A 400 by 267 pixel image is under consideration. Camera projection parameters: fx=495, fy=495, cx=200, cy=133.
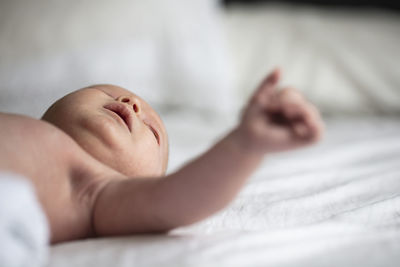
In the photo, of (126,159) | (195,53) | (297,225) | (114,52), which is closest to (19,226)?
(126,159)

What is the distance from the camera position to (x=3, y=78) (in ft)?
4.14

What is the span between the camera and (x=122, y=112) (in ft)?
2.29

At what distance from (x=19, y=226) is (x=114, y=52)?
0.96 m

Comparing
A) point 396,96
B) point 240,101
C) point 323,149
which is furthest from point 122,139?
point 396,96

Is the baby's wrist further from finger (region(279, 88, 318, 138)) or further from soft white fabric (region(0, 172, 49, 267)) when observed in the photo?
soft white fabric (region(0, 172, 49, 267))

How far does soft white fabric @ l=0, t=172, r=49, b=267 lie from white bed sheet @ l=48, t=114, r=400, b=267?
4 centimetres

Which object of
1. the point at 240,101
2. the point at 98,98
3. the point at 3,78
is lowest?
the point at 240,101

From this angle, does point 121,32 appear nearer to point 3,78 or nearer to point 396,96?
point 3,78

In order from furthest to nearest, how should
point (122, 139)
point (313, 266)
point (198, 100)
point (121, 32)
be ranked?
point (198, 100) < point (121, 32) < point (122, 139) < point (313, 266)

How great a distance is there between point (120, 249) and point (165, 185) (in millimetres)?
79

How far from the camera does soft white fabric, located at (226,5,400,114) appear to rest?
1.50 m

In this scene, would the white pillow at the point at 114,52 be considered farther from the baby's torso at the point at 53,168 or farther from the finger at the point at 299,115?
the finger at the point at 299,115

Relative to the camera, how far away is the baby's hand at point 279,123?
0.45 metres

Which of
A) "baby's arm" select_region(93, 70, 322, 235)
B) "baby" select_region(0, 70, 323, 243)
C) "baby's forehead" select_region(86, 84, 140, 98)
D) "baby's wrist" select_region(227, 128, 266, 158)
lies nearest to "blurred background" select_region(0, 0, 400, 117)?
"baby's forehead" select_region(86, 84, 140, 98)
